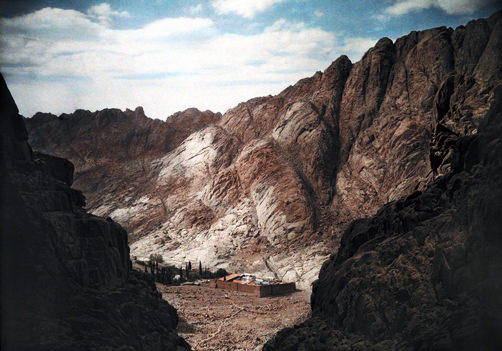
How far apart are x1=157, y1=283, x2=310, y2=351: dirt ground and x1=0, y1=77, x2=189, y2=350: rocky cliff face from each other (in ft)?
22.1

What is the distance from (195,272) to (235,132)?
31.2 meters

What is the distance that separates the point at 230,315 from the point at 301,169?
2935 cm

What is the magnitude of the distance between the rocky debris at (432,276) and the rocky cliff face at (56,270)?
6.86m

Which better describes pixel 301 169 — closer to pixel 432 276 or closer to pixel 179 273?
pixel 179 273

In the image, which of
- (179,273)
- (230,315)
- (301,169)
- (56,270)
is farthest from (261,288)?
(56,270)

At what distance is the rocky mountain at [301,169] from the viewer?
54.5 metres

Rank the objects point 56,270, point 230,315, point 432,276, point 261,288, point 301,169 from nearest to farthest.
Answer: point 432,276
point 56,270
point 230,315
point 261,288
point 301,169

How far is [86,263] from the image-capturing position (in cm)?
2044

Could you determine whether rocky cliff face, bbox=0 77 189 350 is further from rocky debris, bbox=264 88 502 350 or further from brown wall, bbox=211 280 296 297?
brown wall, bbox=211 280 296 297

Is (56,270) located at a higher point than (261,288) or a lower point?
higher

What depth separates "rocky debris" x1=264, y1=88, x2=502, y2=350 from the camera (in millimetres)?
14961

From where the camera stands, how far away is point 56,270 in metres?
19.0

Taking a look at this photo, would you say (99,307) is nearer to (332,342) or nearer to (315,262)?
(332,342)

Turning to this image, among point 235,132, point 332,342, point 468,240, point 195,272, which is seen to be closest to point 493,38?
point 468,240
